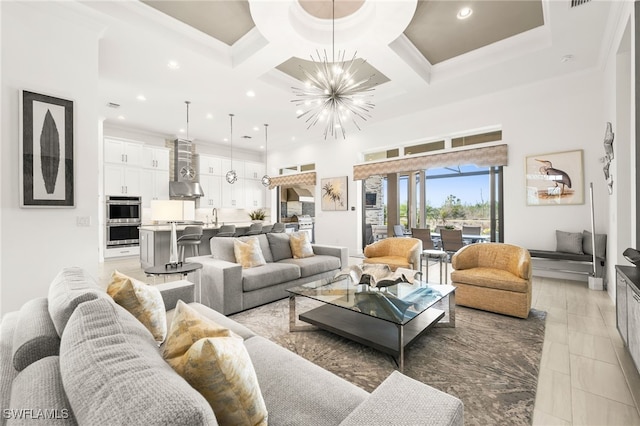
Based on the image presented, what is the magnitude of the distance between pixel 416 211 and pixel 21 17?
7.24 meters

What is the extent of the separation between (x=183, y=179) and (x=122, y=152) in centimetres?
155

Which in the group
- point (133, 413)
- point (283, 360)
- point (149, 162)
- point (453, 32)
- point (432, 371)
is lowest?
point (432, 371)

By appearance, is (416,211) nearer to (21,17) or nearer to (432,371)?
(432,371)

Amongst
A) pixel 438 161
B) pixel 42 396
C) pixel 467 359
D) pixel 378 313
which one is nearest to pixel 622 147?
pixel 438 161

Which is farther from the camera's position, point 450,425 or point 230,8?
point 230,8

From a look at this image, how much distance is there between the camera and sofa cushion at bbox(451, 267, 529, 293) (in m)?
2.95

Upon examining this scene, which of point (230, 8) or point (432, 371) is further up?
point (230, 8)

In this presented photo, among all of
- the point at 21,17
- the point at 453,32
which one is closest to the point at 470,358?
the point at 453,32

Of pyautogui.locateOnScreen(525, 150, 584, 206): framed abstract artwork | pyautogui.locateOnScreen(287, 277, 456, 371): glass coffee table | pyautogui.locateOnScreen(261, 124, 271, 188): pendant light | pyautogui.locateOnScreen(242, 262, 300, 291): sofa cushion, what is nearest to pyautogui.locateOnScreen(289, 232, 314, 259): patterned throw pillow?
pyautogui.locateOnScreen(242, 262, 300, 291): sofa cushion

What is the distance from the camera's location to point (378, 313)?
2188 millimetres

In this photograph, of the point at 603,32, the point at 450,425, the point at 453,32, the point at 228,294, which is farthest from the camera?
the point at 453,32

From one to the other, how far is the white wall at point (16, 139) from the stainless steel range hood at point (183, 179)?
15.1ft

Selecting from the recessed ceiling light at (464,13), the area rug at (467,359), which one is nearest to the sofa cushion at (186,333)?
the area rug at (467,359)

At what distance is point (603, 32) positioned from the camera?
334 centimetres
